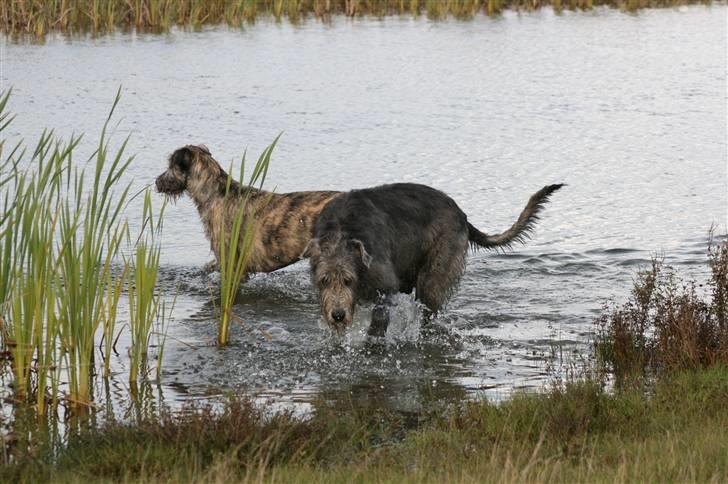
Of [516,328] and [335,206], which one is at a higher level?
[335,206]

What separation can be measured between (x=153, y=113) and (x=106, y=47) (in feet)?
19.4

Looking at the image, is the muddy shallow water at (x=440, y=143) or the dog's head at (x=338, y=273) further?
the muddy shallow water at (x=440, y=143)

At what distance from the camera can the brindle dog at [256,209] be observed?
1000cm

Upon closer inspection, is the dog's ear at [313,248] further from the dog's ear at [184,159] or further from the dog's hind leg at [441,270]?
the dog's ear at [184,159]

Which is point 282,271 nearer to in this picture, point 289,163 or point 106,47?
point 289,163

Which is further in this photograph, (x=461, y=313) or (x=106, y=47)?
(x=106, y=47)

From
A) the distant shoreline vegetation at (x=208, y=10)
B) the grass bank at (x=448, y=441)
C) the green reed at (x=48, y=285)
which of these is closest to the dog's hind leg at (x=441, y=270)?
the grass bank at (x=448, y=441)

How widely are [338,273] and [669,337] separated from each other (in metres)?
2.25

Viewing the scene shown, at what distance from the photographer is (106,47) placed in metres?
23.5

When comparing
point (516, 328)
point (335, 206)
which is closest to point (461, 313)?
point (516, 328)

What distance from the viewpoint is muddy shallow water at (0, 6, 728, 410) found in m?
8.61

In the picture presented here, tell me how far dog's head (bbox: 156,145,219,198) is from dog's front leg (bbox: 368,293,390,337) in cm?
275

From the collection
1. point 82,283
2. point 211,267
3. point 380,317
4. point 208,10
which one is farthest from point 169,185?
point 208,10

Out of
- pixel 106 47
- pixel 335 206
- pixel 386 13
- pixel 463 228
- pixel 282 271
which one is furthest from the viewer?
pixel 386 13
